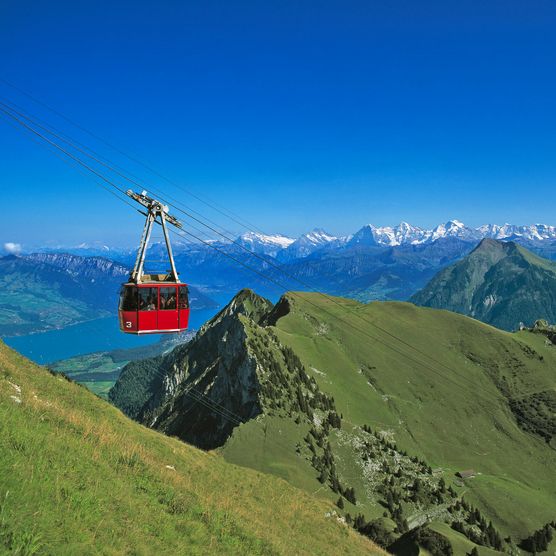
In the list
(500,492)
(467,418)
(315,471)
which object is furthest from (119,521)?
(467,418)

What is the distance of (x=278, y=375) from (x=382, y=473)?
37.8 meters

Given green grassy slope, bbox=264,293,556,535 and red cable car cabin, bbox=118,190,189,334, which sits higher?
red cable car cabin, bbox=118,190,189,334

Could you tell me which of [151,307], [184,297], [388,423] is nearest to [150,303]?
[151,307]

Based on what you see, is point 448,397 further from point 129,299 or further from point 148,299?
point 129,299

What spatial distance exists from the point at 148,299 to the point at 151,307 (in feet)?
2.61

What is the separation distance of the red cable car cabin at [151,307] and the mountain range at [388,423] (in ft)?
Result: 171

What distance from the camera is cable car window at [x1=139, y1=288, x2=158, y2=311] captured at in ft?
130

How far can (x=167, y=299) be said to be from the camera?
1604 inches

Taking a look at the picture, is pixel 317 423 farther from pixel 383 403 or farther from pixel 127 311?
pixel 127 311

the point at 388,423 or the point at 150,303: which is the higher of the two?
the point at 150,303

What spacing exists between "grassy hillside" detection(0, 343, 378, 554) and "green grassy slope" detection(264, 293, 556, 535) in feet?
299

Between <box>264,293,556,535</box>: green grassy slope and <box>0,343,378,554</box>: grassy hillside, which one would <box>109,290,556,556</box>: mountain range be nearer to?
<box>264,293,556,535</box>: green grassy slope

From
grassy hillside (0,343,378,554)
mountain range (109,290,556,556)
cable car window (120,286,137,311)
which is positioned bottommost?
mountain range (109,290,556,556)

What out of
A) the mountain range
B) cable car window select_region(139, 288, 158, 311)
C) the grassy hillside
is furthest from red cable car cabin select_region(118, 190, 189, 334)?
the mountain range
